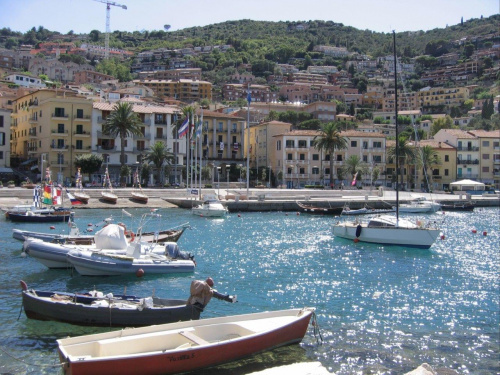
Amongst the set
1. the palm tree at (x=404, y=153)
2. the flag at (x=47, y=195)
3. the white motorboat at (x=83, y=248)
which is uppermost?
the palm tree at (x=404, y=153)

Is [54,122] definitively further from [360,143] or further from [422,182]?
[422,182]

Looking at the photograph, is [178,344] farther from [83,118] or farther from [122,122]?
[83,118]

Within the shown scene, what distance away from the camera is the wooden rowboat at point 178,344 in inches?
531

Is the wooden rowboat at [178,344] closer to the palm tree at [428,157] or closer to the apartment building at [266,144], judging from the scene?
the apartment building at [266,144]

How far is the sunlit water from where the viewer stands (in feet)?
55.1

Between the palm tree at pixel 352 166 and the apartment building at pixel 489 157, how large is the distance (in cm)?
2599

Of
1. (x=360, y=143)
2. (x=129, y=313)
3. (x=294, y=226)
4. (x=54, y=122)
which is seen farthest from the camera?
(x=360, y=143)

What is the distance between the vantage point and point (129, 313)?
17.9m

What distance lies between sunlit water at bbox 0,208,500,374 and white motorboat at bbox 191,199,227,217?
1321cm

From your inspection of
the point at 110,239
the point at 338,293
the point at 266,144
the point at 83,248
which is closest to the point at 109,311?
the point at 110,239

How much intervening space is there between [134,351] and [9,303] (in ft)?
30.8

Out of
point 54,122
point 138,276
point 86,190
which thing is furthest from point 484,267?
point 54,122

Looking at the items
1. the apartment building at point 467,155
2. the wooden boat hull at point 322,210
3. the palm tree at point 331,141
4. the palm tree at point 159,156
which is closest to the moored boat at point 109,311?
the wooden boat hull at point 322,210

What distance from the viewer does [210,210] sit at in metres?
59.2
